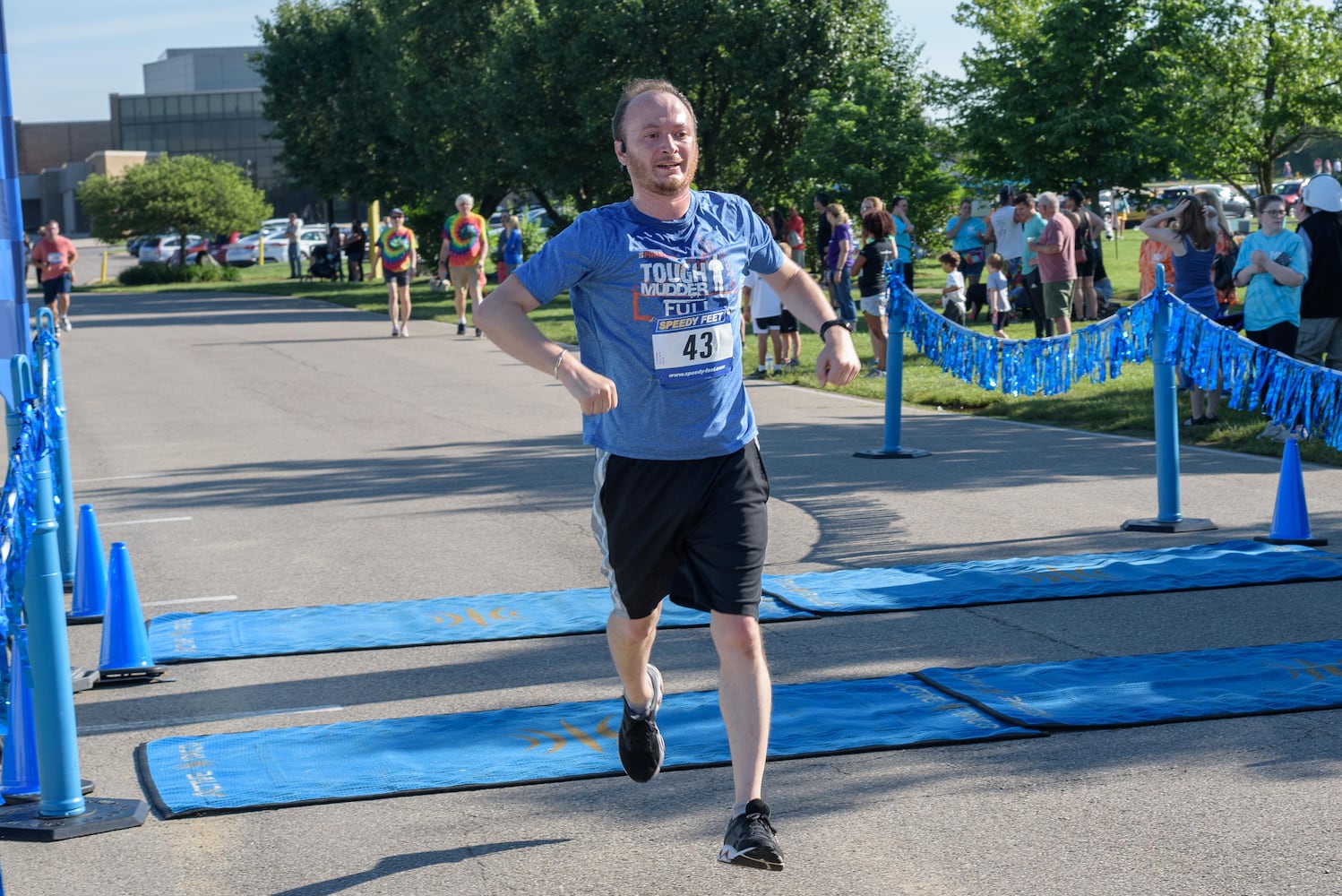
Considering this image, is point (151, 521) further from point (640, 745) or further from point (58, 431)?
point (640, 745)

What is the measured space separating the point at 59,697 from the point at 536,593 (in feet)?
10.9

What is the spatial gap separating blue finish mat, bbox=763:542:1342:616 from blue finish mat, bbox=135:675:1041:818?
5.00 ft

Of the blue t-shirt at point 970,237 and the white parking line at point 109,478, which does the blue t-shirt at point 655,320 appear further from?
the blue t-shirt at point 970,237

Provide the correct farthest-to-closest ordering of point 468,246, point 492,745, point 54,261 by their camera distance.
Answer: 1. point 54,261
2. point 468,246
3. point 492,745

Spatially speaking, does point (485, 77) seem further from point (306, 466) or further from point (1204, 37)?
point (306, 466)

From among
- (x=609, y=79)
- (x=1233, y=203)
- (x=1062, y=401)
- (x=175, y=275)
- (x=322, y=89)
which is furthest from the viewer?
(x=1233, y=203)

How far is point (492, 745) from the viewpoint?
211 inches

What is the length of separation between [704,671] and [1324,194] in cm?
795

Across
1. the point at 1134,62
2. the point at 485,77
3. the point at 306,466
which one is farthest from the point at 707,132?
the point at 306,466

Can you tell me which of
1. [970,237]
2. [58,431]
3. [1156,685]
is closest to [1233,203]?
[970,237]

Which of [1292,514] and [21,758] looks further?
[1292,514]

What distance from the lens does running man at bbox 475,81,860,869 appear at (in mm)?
4348

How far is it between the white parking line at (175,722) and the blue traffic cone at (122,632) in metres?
0.56

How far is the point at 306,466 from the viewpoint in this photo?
1248 centimetres
